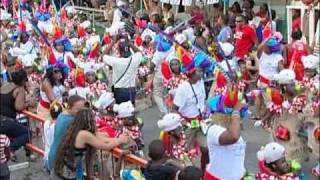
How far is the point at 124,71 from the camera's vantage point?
1214 centimetres

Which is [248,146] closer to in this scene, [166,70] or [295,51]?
[295,51]

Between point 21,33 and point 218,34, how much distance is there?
177 inches

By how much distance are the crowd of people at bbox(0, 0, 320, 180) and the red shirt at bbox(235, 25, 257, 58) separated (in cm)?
2

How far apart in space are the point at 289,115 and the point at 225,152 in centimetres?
261

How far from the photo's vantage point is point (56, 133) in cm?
839

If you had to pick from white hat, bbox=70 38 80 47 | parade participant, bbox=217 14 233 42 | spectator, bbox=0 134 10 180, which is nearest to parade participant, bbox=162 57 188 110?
parade participant, bbox=217 14 233 42

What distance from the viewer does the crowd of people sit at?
8.02 meters

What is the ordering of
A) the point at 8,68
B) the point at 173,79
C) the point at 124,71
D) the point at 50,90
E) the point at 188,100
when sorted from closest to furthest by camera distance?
1. the point at 188,100
2. the point at 50,90
3. the point at 124,71
4. the point at 173,79
5. the point at 8,68

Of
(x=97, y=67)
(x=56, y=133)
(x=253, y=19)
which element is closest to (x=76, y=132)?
(x=56, y=133)

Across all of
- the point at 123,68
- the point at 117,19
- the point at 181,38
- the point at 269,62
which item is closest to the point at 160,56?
the point at 181,38

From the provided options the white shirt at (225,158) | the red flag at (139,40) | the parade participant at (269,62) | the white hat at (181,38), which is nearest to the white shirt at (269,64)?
the parade participant at (269,62)

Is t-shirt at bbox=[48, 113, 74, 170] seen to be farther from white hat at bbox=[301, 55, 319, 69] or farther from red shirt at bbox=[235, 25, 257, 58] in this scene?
red shirt at bbox=[235, 25, 257, 58]

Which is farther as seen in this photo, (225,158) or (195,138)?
(195,138)

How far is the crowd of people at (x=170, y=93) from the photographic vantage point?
802 centimetres
